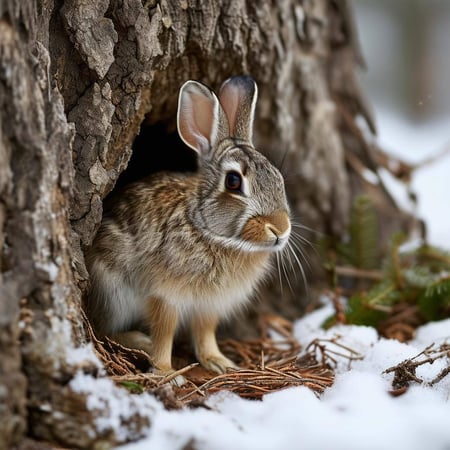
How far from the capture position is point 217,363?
412 centimetres

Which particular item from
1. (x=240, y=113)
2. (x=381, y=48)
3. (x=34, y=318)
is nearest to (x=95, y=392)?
(x=34, y=318)

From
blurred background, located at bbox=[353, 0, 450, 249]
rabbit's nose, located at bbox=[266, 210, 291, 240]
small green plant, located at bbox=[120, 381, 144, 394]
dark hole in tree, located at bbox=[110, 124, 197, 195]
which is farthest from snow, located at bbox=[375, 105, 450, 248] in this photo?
small green plant, located at bbox=[120, 381, 144, 394]

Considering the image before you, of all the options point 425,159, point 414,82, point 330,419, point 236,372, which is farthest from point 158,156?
point 414,82

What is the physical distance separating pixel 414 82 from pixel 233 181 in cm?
638

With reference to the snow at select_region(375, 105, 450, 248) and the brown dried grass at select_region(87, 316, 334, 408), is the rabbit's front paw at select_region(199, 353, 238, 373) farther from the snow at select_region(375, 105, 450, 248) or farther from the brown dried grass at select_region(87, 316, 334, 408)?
the snow at select_region(375, 105, 450, 248)

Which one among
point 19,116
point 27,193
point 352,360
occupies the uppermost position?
point 19,116

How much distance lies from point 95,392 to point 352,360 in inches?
65.9

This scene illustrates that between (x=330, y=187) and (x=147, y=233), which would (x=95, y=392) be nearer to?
(x=147, y=233)

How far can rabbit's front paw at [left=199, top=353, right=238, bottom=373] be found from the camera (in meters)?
4.09

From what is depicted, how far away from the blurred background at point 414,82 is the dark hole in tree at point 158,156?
8.04ft

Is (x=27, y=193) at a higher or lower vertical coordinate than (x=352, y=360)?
higher

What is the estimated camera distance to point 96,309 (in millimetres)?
3912

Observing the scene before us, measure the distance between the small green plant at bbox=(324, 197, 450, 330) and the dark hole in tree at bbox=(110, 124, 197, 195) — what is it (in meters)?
1.23

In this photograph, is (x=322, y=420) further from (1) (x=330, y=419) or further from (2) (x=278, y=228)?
(2) (x=278, y=228)
